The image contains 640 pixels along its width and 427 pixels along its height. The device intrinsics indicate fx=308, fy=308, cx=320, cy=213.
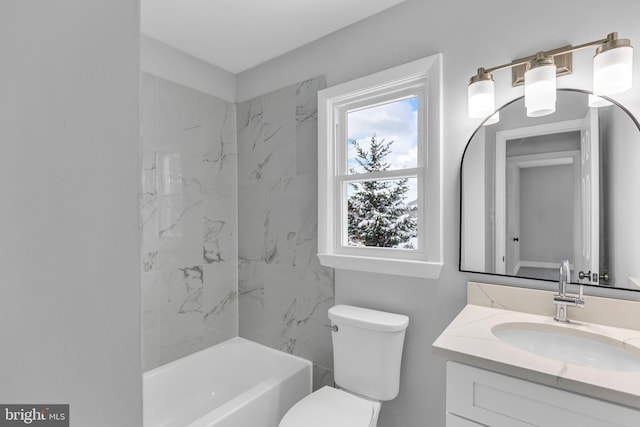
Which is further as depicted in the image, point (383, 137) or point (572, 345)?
point (383, 137)

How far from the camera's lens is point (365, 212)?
1.80 meters

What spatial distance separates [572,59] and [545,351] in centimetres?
110

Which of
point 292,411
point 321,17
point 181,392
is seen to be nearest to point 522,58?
point 321,17

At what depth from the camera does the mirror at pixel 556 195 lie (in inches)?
42.6

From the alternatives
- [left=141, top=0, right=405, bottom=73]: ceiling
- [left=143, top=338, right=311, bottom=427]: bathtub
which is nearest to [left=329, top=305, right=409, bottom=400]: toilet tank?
[left=143, top=338, right=311, bottom=427]: bathtub

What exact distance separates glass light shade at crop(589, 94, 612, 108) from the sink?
32.0 inches

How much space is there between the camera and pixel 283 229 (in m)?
2.09

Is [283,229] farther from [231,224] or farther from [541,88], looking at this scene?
[541,88]

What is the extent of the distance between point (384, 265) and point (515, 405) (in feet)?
2.70

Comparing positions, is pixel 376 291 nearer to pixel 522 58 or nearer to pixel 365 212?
pixel 365 212

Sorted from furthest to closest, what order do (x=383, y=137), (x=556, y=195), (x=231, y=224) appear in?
(x=231, y=224)
(x=383, y=137)
(x=556, y=195)

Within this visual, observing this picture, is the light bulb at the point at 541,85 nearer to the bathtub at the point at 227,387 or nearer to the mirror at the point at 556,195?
the mirror at the point at 556,195

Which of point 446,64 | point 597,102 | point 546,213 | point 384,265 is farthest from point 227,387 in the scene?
point 597,102

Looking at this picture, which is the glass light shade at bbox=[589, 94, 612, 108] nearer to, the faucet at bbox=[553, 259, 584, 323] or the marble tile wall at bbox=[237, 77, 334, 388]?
the faucet at bbox=[553, 259, 584, 323]
